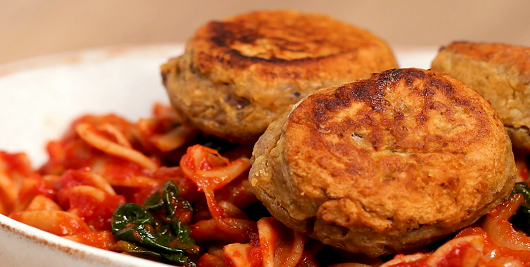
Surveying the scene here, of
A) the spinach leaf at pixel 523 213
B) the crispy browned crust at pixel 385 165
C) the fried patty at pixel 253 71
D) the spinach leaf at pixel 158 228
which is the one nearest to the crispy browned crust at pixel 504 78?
the spinach leaf at pixel 523 213

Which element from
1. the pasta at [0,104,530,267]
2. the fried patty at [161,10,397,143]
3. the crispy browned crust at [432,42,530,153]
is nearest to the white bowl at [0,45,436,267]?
the pasta at [0,104,530,267]

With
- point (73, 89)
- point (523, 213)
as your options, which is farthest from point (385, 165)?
point (73, 89)

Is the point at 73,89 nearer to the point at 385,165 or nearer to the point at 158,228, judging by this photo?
the point at 158,228

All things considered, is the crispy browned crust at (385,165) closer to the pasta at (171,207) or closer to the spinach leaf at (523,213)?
the pasta at (171,207)

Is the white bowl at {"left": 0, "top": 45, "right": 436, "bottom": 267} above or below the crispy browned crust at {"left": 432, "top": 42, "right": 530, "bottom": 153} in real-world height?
below

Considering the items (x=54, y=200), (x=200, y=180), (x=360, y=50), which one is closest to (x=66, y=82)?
(x=54, y=200)

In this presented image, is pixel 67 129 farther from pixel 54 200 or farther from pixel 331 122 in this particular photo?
Result: pixel 331 122

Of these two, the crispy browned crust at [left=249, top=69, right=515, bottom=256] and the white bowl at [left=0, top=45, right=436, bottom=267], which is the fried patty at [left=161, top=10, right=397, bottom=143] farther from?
the white bowl at [left=0, top=45, right=436, bottom=267]
